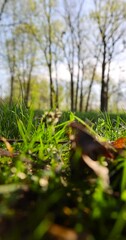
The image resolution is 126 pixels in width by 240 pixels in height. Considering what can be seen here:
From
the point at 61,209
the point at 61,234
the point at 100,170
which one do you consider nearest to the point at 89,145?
the point at 100,170

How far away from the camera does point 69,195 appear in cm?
94

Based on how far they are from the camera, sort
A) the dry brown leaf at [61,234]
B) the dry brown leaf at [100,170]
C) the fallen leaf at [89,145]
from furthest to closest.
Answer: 1. the fallen leaf at [89,145]
2. the dry brown leaf at [100,170]
3. the dry brown leaf at [61,234]

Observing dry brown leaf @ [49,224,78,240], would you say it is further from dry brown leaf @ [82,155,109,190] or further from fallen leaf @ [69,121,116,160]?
fallen leaf @ [69,121,116,160]

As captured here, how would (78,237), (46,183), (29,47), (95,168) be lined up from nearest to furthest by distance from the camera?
(78,237)
(46,183)
(95,168)
(29,47)

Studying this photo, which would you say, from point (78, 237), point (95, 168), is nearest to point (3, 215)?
point (78, 237)

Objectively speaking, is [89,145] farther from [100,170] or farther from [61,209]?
[61,209]

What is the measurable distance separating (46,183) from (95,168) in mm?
189

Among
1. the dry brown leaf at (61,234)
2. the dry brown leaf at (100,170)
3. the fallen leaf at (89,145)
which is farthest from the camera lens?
the fallen leaf at (89,145)

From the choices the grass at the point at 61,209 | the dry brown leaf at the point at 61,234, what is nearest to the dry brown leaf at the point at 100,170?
the grass at the point at 61,209

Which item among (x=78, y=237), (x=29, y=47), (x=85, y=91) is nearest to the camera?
(x=78, y=237)

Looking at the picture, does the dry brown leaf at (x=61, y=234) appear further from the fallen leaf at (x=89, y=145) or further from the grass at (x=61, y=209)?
the fallen leaf at (x=89, y=145)

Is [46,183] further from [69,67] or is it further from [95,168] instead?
[69,67]

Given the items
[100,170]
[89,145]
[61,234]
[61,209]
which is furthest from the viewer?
[89,145]

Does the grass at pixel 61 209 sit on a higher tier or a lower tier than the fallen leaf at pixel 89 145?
lower
